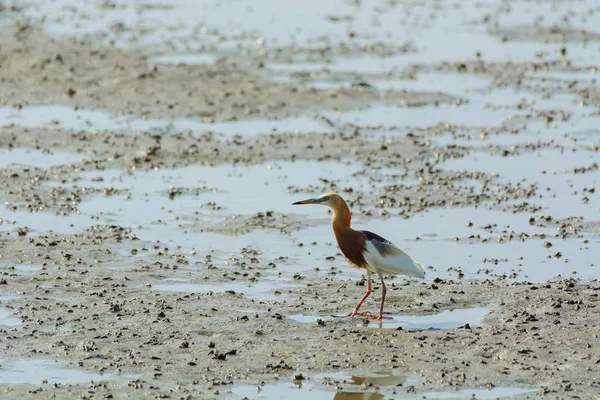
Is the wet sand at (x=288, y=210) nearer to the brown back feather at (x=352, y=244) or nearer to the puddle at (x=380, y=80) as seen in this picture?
the puddle at (x=380, y=80)

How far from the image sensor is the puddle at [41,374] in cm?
846

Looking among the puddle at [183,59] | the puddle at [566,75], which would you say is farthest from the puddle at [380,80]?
the puddle at [183,59]

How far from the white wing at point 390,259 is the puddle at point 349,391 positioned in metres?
1.87

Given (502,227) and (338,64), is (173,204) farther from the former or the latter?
(338,64)

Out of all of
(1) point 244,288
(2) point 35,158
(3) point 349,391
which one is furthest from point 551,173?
(3) point 349,391

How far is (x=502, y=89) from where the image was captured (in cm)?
2031

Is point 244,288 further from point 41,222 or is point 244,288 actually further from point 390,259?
point 41,222

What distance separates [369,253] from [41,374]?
3.29 m

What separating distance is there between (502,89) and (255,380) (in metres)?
12.9

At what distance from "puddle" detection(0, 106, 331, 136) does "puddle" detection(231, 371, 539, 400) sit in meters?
8.94

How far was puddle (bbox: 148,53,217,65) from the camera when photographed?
21653 millimetres

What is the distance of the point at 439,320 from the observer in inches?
398

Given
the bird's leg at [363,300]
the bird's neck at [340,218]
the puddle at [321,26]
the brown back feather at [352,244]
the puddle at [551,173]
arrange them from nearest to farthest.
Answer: the bird's leg at [363,300], the brown back feather at [352,244], the bird's neck at [340,218], the puddle at [551,173], the puddle at [321,26]

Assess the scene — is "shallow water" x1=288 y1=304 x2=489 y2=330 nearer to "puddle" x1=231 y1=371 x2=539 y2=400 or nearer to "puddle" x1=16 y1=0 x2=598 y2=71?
"puddle" x1=231 y1=371 x2=539 y2=400
